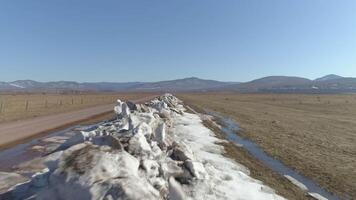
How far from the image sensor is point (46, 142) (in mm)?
18094

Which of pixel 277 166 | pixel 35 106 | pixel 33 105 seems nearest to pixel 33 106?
pixel 35 106

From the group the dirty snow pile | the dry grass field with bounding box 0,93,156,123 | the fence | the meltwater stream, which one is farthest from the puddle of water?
the fence

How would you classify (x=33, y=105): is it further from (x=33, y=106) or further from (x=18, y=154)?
(x=18, y=154)

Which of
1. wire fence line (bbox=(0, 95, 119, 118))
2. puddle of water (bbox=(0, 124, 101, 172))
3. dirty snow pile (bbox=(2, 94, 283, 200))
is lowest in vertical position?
wire fence line (bbox=(0, 95, 119, 118))

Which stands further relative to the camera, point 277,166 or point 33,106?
point 33,106

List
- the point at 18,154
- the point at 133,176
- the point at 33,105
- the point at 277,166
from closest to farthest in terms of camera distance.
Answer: the point at 133,176 < the point at 18,154 < the point at 277,166 < the point at 33,105

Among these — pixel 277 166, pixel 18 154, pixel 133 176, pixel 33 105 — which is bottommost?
pixel 33 105

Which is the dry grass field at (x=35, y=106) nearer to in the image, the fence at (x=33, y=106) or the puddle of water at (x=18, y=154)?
the fence at (x=33, y=106)

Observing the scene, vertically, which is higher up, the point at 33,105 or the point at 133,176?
the point at 133,176

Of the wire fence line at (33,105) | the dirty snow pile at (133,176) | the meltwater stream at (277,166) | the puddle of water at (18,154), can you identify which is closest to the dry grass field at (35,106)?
the wire fence line at (33,105)

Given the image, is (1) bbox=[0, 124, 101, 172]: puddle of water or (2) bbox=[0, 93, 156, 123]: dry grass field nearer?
(1) bbox=[0, 124, 101, 172]: puddle of water

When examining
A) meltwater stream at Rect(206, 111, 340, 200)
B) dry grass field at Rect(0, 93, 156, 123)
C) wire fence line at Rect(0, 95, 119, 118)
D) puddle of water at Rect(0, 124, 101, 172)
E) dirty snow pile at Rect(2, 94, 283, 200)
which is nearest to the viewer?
dirty snow pile at Rect(2, 94, 283, 200)

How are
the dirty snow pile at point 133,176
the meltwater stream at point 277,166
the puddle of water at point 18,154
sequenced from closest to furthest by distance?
the dirty snow pile at point 133,176 < the meltwater stream at point 277,166 < the puddle of water at point 18,154

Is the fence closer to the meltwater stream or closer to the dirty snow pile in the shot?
the meltwater stream
